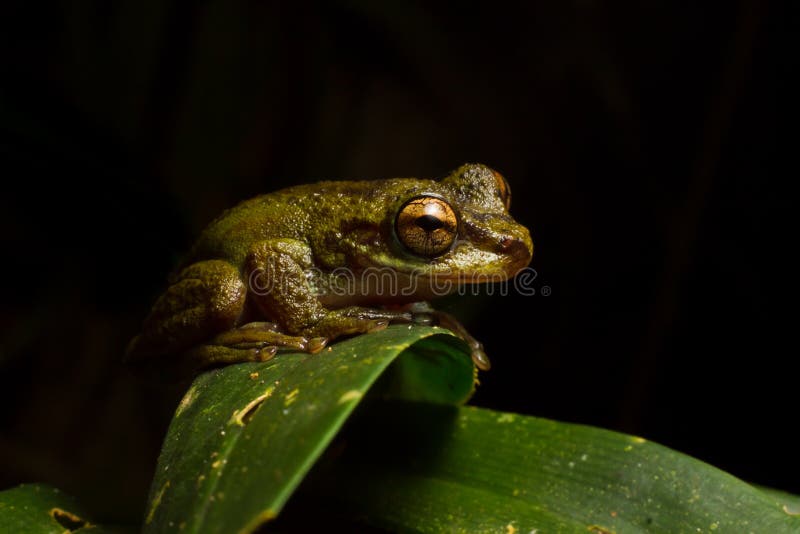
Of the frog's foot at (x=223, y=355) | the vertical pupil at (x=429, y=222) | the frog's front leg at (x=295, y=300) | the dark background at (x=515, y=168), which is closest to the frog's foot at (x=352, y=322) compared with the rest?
the frog's front leg at (x=295, y=300)

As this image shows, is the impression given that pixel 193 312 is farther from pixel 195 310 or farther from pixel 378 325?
pixel 378 325

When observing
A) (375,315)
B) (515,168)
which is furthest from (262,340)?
(515,168)

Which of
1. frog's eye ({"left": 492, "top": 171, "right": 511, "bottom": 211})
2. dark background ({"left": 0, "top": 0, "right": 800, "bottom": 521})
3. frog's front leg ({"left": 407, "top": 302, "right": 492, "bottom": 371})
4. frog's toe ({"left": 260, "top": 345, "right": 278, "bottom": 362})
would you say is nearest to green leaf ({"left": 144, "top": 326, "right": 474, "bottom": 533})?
frog's toe ({"left": 260, "top": 345, "right": 278, "bottom": 362})

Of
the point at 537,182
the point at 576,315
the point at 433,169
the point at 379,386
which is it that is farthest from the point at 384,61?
the point at 379,386

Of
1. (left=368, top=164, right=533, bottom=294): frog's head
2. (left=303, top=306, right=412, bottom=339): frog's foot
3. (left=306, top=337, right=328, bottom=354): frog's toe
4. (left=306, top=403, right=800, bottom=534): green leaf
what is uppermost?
(left=368, top=164, right=533, bottom=294): frog's head

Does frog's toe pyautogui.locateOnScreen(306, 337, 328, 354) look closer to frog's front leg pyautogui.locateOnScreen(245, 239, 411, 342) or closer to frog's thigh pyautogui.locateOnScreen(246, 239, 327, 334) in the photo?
frog's front leg pyautogui.locateOnScreen(245, 239, 411, 342)

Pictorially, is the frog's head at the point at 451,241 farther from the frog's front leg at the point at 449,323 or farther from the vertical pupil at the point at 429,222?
the frog's front leg at the point at 449,323
